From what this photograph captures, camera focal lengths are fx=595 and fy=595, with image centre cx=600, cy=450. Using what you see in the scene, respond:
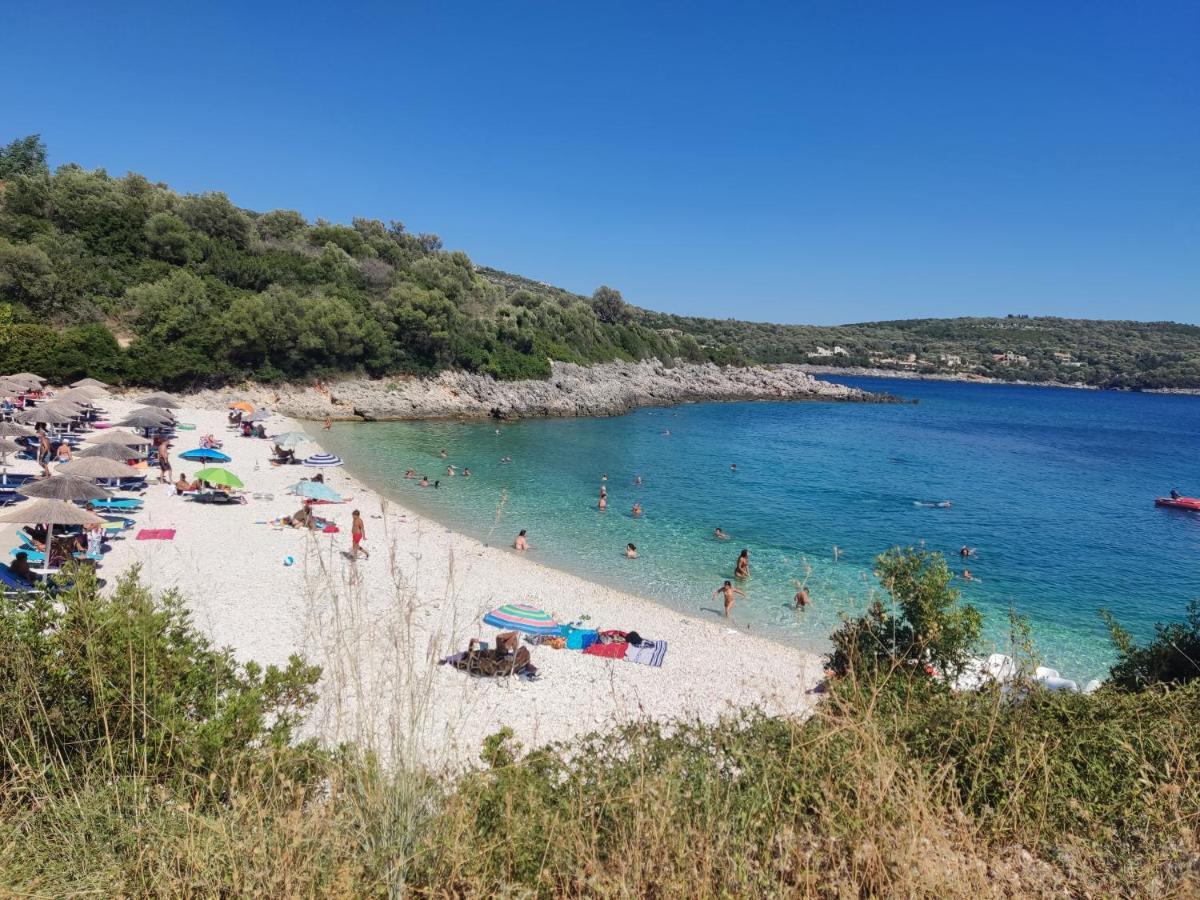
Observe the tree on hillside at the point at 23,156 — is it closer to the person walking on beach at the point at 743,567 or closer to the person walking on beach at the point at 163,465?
the person walking on beach at the point at 163,465

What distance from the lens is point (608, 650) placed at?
442 inches

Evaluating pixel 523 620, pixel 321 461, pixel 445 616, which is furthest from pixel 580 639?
pixel 321 461

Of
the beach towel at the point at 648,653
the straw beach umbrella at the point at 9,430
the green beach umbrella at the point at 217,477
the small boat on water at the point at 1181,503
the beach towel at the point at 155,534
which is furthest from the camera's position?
the small boat on water at the point at 1181,503

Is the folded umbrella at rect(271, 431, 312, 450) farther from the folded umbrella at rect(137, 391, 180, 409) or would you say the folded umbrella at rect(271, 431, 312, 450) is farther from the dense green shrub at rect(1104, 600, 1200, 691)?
the dense green shrub at rect(1104, 600, 1200, 691)

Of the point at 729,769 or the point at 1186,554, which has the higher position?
the point at 729,769

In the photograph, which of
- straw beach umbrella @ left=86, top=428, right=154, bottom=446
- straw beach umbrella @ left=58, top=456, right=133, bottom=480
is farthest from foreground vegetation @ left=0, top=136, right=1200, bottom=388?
straw beach umbrella @ left=58, top=456, right=133, bottom=480

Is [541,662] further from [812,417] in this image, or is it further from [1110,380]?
[1110,380]

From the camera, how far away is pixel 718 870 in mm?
2578

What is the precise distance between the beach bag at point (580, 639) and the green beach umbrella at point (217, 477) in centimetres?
1139

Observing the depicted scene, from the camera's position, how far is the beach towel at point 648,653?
1107 centimetres

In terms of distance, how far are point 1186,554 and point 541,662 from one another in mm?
24771

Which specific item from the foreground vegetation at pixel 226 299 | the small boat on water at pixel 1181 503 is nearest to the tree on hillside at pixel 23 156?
the foreground vegetation at pixel 226 299

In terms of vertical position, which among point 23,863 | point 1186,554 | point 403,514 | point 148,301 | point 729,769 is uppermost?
point 148,301

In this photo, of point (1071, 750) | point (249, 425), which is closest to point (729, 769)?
point (1071, 750)
